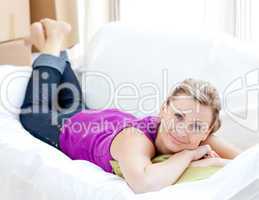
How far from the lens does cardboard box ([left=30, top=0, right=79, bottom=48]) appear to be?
230 cm

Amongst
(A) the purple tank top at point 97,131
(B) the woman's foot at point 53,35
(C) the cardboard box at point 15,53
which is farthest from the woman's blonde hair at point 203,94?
(C) the cardboard box at point 15,53

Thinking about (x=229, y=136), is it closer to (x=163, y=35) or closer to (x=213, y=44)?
(x=213, y=44)

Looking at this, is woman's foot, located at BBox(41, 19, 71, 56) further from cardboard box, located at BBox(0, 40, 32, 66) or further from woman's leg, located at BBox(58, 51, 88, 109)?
cardboard box, located at BBox(0, 40, 32, 66)

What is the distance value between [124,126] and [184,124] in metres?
0.19

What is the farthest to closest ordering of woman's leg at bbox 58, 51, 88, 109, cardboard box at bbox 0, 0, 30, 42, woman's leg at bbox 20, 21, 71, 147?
cardboard box at bbox 0, 0, 30, 42, woman's leg at bbox 58, 51, 88, 109, woman's leg at bbox 20, 21, 71, 147

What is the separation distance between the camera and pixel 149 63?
1641mm

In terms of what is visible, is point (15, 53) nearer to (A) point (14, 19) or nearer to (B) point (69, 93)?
(A) point (14, 19)

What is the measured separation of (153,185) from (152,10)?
51.2 inches

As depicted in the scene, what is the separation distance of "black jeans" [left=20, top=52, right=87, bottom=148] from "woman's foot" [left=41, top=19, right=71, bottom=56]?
36 millimetres

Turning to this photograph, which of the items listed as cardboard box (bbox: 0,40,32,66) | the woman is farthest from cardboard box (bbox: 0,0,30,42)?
the woman

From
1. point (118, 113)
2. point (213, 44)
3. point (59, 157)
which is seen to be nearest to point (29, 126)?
point (118, 113)

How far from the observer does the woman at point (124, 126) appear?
113 centimetres

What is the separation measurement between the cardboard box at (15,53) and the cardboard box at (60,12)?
0.65 ft

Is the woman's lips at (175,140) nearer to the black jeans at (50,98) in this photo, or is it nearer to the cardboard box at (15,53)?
the black jeans at (50,98)
